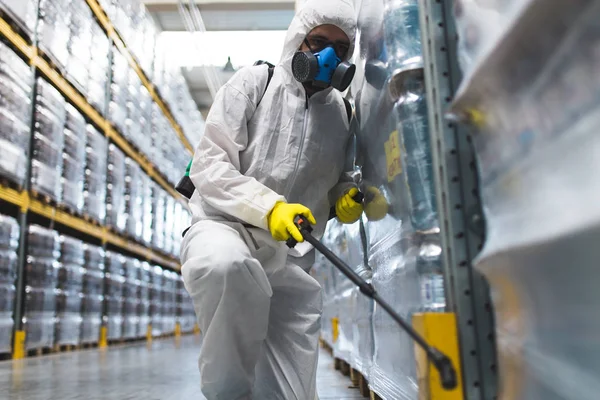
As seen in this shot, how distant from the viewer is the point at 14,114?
5.18m

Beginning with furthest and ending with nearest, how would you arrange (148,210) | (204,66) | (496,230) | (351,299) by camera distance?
(204,66) < (148,210) < (351,299) < (496,230)

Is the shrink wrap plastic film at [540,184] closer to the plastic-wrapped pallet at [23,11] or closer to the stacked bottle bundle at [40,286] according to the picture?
the plastic-wrapped pallet at [23,11]

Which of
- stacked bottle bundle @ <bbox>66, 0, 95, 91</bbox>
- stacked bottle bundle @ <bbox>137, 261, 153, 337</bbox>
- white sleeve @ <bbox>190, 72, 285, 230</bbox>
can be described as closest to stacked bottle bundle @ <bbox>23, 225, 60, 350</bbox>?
stacked bottle bundle @ <bbox>66, 0, 95, 91</bbox>

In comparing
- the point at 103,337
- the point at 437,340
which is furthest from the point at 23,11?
the point at 437,340

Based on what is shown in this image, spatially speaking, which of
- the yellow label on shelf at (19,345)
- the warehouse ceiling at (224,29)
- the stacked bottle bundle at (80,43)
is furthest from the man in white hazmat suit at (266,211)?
the warehouse ceiling at (224,29)

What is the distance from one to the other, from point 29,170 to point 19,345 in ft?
5.36

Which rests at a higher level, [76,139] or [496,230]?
[76,139]

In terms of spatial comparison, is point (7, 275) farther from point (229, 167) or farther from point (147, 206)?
point (147, 206)

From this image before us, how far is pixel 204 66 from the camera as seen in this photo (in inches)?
470

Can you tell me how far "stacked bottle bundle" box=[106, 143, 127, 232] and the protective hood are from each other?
19.7 feet

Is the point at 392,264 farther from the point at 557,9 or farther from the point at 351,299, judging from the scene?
the point at 351,299

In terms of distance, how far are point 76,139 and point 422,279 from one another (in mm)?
5883

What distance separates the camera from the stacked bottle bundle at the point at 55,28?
584 centimetres

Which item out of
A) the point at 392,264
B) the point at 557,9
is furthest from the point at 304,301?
the point at 557,9
